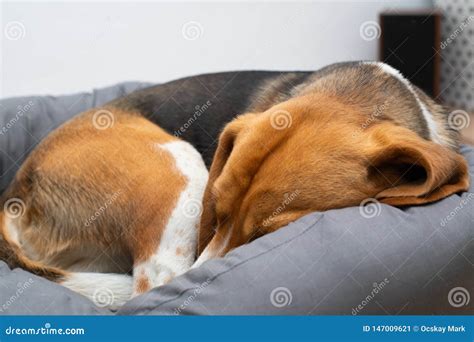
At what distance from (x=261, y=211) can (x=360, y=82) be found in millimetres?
717

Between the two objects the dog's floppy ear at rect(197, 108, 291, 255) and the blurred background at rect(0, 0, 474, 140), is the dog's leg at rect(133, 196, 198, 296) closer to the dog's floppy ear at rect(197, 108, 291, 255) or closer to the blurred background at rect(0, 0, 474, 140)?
the dog's floppy ear at rect(197, 108, 291, 255)

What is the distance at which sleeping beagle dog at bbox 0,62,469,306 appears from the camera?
2141mm

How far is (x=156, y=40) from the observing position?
16.6 feet

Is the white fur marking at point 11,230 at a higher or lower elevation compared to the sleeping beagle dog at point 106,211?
lower

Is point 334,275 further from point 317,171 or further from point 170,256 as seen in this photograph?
point 170,256

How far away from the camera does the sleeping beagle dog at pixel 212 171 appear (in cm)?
214

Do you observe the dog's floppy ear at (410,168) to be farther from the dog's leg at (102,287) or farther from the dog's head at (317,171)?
the dog's leg at (102,287)

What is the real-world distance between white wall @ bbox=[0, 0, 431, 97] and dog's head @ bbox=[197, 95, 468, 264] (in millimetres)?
2956

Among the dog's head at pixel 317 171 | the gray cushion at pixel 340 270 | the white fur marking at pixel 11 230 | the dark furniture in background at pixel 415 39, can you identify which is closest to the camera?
the gray cushion at pixel 340 270

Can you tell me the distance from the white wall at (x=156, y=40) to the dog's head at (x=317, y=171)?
2.96 m

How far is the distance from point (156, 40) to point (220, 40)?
0.54m

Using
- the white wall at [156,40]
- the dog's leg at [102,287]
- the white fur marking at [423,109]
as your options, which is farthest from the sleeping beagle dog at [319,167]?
the white wall at [156,40]

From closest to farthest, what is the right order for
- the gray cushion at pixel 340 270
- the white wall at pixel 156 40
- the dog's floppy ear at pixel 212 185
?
the gray cushion at pixel 340 270 → the dog's floppy ear at pixel 212 185 → the white wall at pixel 156 40

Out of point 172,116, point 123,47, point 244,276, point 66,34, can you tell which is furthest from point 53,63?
point 244,276
